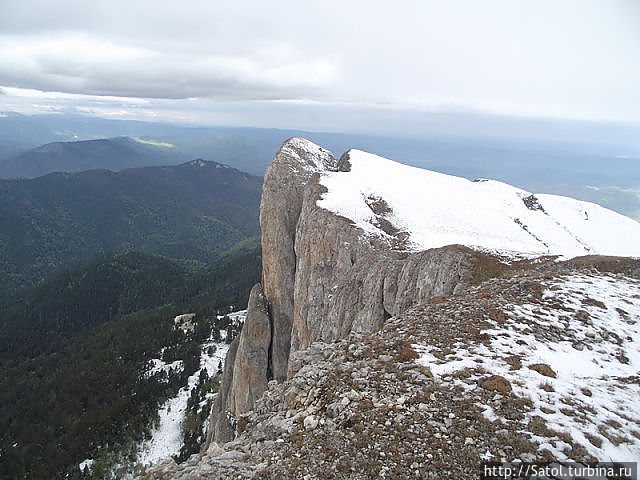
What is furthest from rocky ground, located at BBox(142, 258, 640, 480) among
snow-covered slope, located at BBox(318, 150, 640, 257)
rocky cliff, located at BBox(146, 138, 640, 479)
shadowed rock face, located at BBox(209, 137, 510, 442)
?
snow-covered slope, located at BBox(318, 150, 640, 257)

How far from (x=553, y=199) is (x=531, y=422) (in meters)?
59.0

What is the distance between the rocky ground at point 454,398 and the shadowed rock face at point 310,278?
9324 millimetres

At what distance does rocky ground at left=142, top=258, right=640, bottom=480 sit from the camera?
8.62 meters

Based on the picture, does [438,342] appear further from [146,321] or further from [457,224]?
[146,321]

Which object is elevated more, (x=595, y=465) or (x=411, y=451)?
(x=595, y=465)

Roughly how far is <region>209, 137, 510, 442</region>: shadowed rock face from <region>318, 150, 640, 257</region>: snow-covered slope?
2.84 metres

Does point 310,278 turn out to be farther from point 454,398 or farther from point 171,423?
point 171,423

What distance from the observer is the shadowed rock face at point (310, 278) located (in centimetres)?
2832

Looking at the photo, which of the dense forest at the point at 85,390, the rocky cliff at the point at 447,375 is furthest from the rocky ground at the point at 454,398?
the dense forest at the point at 85,390

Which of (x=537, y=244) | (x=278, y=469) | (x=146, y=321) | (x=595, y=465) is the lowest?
(x=146, y=321)

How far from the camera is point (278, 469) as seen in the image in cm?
921

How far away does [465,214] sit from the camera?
41.9 metres

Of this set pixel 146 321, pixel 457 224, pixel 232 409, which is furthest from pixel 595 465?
pixel 146 321

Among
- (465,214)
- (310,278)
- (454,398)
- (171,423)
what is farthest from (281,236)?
(171,423)
